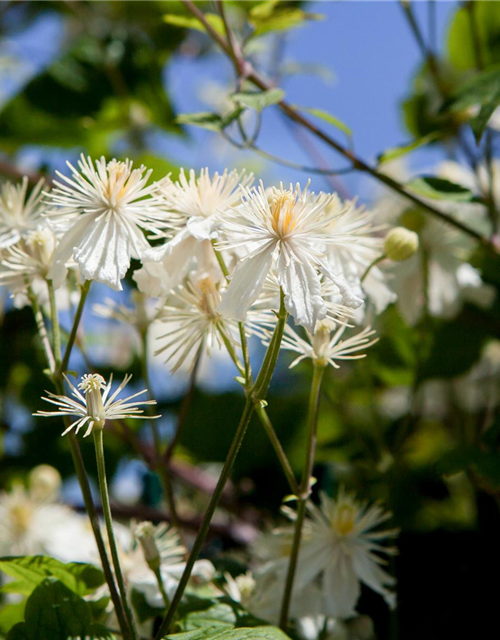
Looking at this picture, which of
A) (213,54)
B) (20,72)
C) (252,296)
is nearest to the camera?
(252,296)

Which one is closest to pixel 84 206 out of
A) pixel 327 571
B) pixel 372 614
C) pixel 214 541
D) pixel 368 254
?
pixel 368 254

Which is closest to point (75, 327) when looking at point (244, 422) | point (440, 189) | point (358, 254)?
point (244, 422)

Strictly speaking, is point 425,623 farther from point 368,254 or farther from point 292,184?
point 292,184

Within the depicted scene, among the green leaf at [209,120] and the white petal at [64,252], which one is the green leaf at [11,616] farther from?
the green leaf at [209,120]

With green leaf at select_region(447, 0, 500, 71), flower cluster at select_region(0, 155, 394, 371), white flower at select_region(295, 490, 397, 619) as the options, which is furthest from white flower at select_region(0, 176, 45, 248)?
green leaf at select_region(447, 0, 500, 71)

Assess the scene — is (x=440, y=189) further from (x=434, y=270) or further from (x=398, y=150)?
(x=434, y=270)

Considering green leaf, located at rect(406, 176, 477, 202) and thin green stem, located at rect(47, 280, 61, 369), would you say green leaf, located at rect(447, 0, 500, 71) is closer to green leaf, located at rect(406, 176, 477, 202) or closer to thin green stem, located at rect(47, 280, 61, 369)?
green leaf, located at rect(406, 176, 477, 202)
